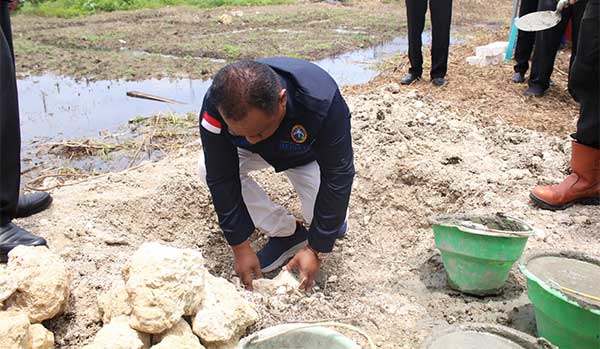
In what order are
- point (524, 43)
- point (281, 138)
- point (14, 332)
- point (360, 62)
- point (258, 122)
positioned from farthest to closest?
1. point (360, 62)
2. point (524, 43)
3. point (281, 138)
4. point (258, 122)
5. point (14, 332)

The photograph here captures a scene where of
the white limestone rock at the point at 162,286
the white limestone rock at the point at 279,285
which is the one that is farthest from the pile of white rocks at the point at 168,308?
the white limestone rock at the point at 279,285

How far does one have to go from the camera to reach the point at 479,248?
218cm

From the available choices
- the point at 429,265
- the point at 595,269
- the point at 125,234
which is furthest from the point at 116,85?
the point at 595,269

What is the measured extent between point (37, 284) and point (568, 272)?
2.04 meters

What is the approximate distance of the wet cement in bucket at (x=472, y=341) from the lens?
5.64ft

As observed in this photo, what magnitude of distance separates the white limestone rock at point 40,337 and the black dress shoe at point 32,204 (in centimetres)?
121

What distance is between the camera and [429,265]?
2.70m

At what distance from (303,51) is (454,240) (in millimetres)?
7213

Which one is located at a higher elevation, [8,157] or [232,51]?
[8,157]

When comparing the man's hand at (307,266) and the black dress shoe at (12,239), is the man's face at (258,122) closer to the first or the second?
the man's hand at (307,266)

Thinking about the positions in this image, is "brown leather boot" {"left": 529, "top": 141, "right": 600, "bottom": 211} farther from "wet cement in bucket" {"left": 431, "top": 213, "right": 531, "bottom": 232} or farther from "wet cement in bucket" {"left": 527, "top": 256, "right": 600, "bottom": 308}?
"wet cement in bucket" {"left": 527, "top": 256, "right": 600, "bottom": 308}

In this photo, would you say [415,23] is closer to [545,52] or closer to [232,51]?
[545,52]

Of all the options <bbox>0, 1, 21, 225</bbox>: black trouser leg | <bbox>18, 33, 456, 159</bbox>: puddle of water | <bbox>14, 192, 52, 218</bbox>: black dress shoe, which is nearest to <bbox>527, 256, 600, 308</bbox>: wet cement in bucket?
<bbox>0, 1, 21, 225</bbox>: black trouser leg

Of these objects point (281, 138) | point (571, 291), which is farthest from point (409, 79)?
point (571, 291)
